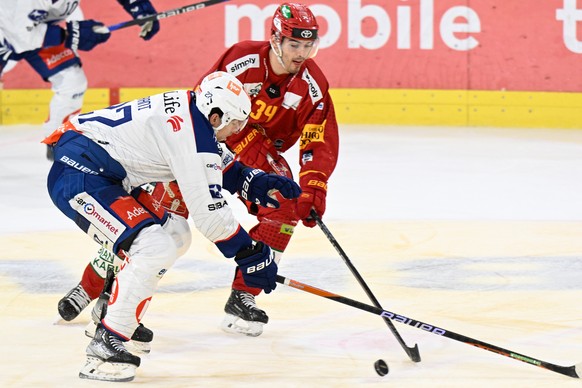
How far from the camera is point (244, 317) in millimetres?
4754

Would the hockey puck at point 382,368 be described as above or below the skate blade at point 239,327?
above

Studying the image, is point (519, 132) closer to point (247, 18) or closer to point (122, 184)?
point (247, 18)

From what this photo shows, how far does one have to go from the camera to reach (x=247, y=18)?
1060 cm

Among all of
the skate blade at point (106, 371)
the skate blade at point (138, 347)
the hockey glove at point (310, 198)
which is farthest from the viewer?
the hockey glove at point (310, 198)

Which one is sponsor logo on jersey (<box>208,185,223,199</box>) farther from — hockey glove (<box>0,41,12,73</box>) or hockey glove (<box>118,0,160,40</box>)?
hockey glove (<box>0,41,12,73</box>)

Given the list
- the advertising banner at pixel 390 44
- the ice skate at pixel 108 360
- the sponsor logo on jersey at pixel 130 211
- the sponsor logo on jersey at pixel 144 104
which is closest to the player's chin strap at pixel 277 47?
the sponsor logo on jersey at pixel 144 104

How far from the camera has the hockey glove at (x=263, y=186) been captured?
15.1 ft

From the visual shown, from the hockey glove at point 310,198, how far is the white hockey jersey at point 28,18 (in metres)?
4.71

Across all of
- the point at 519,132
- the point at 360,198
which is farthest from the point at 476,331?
the point at 519,132

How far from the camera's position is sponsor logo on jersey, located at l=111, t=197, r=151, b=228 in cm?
417

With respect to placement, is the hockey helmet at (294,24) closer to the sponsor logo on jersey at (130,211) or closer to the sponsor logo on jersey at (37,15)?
the sponsor logo on jersey at (130,211)

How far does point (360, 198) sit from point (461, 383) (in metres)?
3.81

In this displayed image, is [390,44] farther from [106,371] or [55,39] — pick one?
[106,371]

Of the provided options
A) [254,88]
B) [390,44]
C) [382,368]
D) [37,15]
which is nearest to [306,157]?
[254,88]
